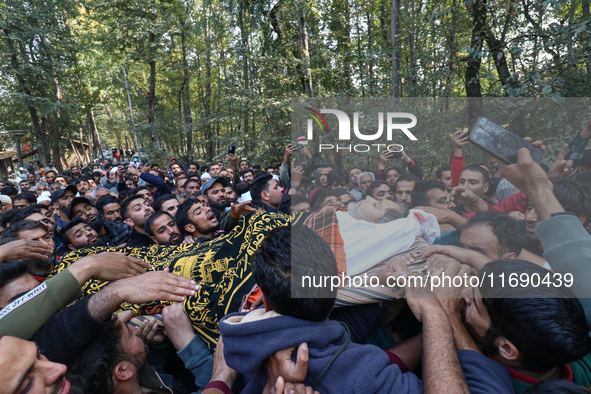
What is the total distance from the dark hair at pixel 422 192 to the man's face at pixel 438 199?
0.01 m

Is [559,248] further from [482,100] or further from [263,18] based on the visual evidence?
[263,18]

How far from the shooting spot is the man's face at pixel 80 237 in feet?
12.7

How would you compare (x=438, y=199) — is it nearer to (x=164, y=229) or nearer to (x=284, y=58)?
(x=164, y=229)

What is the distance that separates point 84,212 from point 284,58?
6.42 m

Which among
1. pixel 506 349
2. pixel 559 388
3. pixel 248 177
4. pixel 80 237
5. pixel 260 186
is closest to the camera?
pixel 559 388

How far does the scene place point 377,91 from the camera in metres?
7.36

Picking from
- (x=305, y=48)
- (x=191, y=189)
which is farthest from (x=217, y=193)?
(x=305, y=48)

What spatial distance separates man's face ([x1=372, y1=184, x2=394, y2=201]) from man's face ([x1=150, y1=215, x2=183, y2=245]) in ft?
8.67

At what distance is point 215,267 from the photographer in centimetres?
236

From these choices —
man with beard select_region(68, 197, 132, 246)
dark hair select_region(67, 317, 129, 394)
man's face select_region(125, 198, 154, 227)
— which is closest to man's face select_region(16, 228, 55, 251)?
man with beard select_region(68, 197, 132, 246)

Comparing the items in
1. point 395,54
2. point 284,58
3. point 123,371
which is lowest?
point 123,371

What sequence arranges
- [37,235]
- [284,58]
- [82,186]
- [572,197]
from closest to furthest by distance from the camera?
[572,197], [37,235], [82,186], [284,58]

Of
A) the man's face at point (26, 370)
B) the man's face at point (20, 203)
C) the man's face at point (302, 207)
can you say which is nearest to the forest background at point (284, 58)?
the man's face at point (302, 207)

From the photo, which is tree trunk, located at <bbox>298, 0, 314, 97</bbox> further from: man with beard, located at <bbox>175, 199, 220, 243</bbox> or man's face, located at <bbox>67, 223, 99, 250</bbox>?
man's face, located at <bbox>67, 223, 99, 250</bbox>
